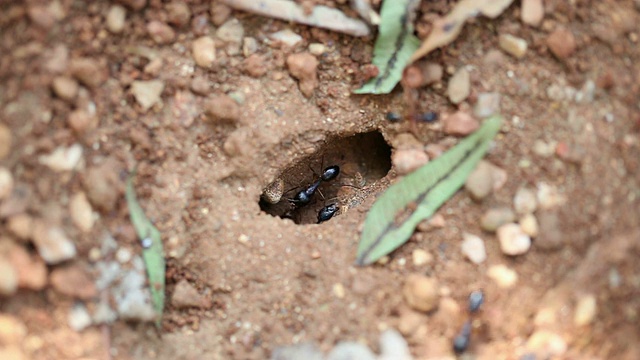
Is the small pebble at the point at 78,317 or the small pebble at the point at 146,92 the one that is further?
the small pebble at the point at 146,92

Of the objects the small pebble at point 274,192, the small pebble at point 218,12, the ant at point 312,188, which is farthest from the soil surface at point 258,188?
the ant at point 312,188

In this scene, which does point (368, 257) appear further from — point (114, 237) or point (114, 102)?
point (114, 102)

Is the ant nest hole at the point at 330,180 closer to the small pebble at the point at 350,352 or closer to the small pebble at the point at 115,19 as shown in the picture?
the small pebble at the point at 350,352

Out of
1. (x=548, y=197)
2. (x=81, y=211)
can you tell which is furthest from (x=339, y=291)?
(x=81, y=211)

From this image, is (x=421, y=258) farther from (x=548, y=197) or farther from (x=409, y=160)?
(x=548, y=197)

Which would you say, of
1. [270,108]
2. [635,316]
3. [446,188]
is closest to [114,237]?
[270,108]

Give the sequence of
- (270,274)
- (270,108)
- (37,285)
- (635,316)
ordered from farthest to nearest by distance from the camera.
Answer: (270,108)
(270,274)
(635,316)
(37,285)
